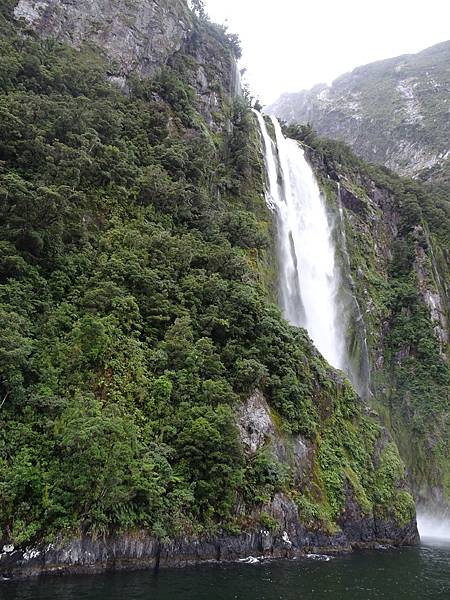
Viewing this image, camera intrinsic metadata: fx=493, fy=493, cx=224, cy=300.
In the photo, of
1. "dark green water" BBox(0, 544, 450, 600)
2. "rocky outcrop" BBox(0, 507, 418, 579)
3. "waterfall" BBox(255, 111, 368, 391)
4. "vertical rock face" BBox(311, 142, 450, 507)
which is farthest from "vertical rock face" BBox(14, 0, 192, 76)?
"dark green water" BBox(0, 544, 450, 600)

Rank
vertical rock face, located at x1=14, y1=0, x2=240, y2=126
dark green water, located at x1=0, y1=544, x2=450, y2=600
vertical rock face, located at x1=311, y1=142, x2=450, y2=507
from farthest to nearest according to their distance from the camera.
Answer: vertical rock face, located at x1=311, y1=142, x2=450, y2=507 < vertical rock face, located at x1=14, y1=0, x2=240, y2=126 < dark green water, located at x1=0, y1=544, x2=450, y2=600

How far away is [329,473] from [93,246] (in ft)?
46.7

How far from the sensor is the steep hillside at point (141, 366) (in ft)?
44.8

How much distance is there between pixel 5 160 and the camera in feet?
70.1

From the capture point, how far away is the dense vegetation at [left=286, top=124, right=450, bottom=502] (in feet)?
119

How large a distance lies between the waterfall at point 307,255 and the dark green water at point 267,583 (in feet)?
54.3

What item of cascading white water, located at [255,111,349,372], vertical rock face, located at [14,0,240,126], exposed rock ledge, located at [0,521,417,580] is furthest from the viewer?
cascading white water, located at [255,111,349,372]

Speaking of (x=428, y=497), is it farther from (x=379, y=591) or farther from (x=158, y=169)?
(x=158, y=169)

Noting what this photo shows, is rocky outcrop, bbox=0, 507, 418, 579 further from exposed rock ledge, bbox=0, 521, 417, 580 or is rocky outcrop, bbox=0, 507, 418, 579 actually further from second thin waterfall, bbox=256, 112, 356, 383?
second thin waterfall, bbox=256, 112, 356, 383

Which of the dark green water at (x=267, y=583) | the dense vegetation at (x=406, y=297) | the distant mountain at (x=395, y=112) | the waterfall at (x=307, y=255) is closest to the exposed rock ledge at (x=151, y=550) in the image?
the dark green water at (x=267, y=583)

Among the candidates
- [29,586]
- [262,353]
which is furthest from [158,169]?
[29,586]

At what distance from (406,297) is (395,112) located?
194 feet

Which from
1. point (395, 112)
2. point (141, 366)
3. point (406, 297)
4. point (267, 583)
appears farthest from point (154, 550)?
point (395, 112)

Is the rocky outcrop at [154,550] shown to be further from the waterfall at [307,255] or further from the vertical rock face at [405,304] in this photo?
the vertical rock face at [405,304]
